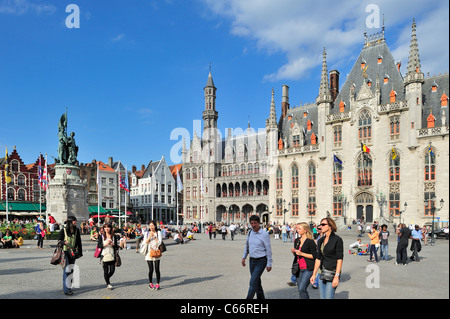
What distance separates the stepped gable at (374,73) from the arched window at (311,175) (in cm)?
821

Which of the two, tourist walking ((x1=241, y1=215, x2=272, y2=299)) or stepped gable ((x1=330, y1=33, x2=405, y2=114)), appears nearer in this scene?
tourist walking ((x1=241, y1=215, x2=272, y2=299))

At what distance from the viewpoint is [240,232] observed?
163 feet

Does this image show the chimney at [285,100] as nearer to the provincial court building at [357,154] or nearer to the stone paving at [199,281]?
the provincial court building at [357,154]

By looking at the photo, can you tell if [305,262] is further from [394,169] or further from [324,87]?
[324,87]

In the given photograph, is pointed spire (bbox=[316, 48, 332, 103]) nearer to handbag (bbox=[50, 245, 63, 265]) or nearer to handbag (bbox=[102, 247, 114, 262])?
handbag (bbox=[102, 247, 114, 262])

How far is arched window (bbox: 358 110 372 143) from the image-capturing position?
156 ft

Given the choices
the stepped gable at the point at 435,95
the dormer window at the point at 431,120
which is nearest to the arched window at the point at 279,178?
the stepped gable at the point at 435,95

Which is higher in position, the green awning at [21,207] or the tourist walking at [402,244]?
the tourist walking at [402,244]

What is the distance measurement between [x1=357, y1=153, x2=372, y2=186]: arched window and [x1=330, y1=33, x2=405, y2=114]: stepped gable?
23.6 feet

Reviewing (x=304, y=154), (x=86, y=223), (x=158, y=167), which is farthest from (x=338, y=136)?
(x=158, y=167)

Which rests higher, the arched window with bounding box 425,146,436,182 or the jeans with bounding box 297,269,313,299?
the arched window with bounding box 425,146,436,182

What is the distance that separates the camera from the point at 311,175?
2072 inches

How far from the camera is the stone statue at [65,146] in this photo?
30.6 meters

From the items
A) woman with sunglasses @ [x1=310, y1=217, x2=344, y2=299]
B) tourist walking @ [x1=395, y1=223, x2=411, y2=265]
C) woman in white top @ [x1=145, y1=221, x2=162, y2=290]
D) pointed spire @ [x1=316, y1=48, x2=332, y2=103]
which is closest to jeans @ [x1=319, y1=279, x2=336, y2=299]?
woman with sunglasses @ [x1=310, y1=217, x2=344, y2=299]
